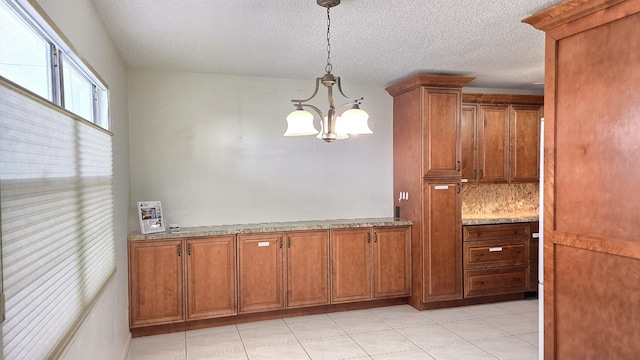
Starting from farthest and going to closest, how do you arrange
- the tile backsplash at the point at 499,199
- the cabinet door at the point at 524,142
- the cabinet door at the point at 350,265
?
the tile backsplash at the point at 499,199 < the cabinet door at the point at 524,142 < the cabinet door at the point at 350,265

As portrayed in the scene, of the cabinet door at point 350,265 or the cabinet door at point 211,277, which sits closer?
the cabinet door at point 211,277

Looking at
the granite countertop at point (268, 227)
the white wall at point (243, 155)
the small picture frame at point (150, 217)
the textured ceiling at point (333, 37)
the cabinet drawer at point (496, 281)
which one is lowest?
the cabinet drawer at point (496, 281)

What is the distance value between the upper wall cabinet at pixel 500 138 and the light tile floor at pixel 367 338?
160cm

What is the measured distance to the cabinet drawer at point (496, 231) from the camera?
15.3 feet

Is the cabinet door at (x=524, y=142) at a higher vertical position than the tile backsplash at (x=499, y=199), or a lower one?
higher

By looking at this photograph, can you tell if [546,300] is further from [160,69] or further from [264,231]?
Result: [160,69]

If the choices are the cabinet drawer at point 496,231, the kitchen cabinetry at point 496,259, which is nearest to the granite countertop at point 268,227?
the cabinet drawer at point 496,231

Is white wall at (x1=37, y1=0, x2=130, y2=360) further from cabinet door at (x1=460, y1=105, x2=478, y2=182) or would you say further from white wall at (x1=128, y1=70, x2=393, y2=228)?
cabinet door at (x1=460, y1=105, x2=478, y2=182)

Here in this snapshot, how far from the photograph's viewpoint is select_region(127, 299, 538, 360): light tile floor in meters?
3.44

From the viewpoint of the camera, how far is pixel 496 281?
15.6 feet

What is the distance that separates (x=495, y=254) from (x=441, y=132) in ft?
5.02

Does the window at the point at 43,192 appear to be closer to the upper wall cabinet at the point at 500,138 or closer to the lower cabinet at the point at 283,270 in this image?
the lower cabinet at the point at 283,270

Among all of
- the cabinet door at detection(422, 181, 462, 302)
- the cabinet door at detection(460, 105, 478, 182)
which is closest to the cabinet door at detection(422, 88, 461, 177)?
the cabinet door at detection(422, 181, 462, 302)

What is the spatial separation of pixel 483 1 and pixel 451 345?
8.89 ft
